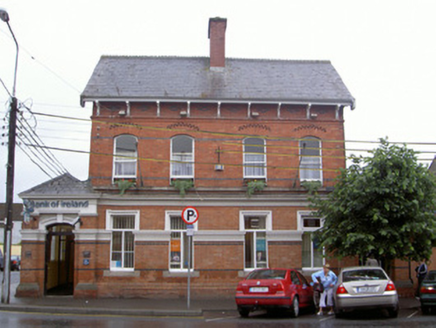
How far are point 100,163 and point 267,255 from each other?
7.71 meters

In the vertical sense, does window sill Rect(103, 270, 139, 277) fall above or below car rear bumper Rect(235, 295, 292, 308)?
above

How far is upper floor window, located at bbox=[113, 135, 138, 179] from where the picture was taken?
20.0 metres

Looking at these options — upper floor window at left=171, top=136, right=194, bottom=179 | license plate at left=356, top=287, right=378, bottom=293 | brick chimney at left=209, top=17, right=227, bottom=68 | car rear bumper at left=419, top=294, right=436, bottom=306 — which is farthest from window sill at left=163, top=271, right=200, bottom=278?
brick chimney at left=209, top=17, right=227, bottom=68

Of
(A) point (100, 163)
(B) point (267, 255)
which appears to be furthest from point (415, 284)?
(A) point (100, 163)

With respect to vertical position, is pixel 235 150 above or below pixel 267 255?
above

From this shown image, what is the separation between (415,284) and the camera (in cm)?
1962

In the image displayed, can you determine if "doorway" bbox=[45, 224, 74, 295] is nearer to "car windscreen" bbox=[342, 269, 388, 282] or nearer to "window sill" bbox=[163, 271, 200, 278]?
"window sill" bbox=[163, 271, 200, 278]

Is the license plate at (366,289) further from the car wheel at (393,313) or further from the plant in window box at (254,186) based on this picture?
the plant in window box at (254,186)

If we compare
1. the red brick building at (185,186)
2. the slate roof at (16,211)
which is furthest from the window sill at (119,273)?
the slate roof at (16,211)

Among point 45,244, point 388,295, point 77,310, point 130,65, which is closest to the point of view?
point 388,295

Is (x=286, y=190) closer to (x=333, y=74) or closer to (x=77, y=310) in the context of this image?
(x=333, y=74)

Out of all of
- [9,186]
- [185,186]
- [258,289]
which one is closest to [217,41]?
[185,186]

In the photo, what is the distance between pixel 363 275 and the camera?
44.5 ft

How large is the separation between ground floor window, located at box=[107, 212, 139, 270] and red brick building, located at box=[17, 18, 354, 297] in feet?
0.13
